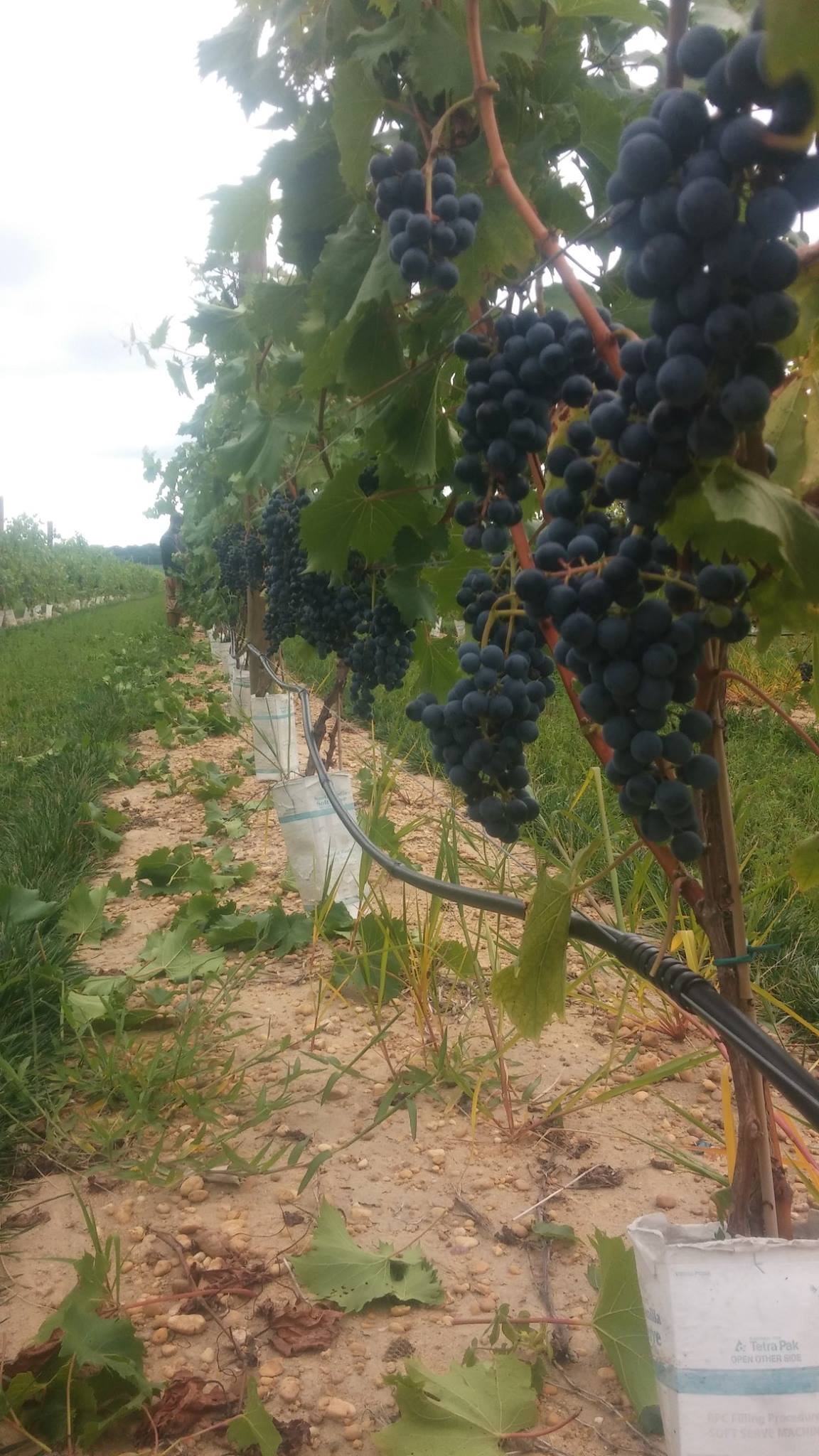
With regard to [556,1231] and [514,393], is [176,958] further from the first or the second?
[514,393]

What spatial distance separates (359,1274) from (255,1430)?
0.34 meters

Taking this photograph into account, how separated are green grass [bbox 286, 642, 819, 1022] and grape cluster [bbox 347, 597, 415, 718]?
0.51m

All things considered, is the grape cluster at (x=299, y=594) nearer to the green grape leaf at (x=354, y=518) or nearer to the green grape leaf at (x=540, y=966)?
the green grape leaf at (x=354, y=518)

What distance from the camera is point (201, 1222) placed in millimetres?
1739

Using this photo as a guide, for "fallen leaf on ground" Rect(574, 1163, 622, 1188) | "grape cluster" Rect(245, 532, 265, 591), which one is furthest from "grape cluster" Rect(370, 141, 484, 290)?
"grape cluster" Rect(245, 532, 265, 591)

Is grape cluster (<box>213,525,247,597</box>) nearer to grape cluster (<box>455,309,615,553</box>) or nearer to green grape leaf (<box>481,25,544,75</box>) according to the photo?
green grape leaf (<box>481,25,544,75</box>)

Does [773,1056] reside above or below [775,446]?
below

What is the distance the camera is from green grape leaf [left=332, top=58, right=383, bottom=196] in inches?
50.2

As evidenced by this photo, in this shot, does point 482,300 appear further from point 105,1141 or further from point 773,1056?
point 105,1141

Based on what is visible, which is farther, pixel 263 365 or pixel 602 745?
pixel 263 365

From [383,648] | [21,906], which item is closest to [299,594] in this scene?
[383,648]

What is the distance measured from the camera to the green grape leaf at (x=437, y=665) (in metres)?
2.12

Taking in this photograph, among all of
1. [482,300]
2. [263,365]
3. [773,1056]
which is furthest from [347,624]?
[773,1056]

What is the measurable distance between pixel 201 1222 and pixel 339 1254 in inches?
12.5
